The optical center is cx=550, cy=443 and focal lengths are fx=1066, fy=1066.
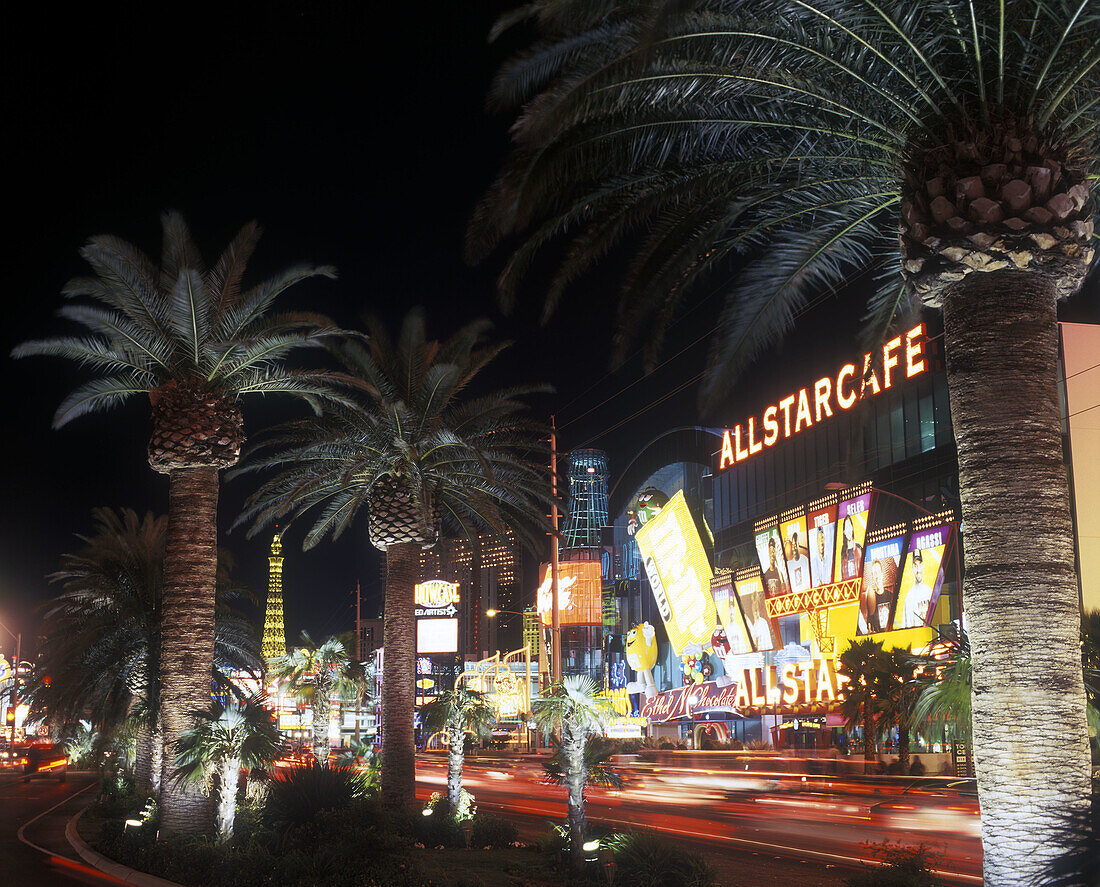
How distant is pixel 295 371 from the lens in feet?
70.0

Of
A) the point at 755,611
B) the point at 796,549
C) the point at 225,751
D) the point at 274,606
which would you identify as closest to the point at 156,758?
the point at 225,751

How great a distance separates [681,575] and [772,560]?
10.7 m

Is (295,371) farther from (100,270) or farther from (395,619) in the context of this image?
(395,619)

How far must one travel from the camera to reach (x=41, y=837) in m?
27.5

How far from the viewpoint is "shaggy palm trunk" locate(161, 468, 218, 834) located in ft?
63.3

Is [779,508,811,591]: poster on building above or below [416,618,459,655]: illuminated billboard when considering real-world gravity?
above

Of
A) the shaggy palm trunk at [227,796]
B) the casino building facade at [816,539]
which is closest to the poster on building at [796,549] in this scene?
the casino building facade at [816,539]

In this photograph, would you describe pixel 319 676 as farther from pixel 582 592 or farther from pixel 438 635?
pixel 438 635

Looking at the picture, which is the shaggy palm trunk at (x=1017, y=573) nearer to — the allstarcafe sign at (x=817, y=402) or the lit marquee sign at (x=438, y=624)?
the allstarcafe sign at (x=817, y=402)

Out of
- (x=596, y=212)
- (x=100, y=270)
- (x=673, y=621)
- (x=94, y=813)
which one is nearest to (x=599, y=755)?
(x=596, y=212)

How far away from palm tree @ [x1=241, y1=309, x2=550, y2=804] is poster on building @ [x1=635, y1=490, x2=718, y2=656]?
41116 mm

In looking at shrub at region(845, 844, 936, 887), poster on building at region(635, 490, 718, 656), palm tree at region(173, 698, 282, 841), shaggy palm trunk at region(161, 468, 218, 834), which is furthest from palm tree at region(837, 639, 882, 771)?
poster on building at region(635, 490, 718, 656)

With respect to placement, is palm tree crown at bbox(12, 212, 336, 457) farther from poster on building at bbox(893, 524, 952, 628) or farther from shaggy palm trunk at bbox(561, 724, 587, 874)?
poster on building at bbox(893, 524, 952, 628)

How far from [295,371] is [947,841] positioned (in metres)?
15.7
